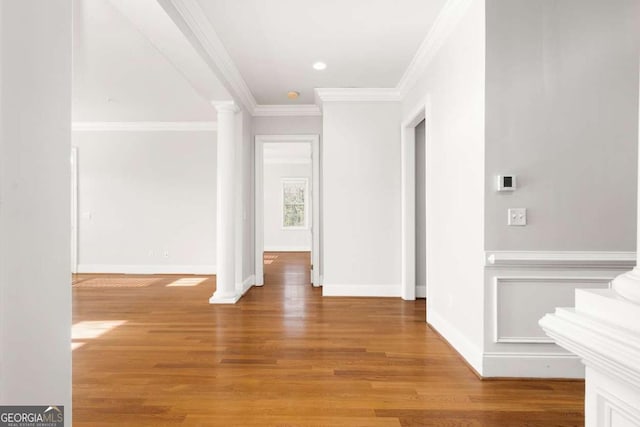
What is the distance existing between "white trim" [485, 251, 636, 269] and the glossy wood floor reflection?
0.79m

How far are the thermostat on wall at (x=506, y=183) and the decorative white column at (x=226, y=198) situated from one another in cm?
342

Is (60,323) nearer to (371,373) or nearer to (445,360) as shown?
(371,373)

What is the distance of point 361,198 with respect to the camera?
17.5ft

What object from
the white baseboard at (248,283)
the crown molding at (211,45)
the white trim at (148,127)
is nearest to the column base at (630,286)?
the crown molding at (211,45)

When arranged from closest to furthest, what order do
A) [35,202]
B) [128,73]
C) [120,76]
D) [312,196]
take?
[35,202]
[128,73]
[120,76]
[312,196]

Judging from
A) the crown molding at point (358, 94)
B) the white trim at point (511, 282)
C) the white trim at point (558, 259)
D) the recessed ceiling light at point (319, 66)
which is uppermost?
A: the recessed ceiling light at point (319, 66)

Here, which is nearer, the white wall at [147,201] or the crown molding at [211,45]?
the crown molding at [211,45]

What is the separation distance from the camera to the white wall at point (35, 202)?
878mm

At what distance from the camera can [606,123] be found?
264 centimetres

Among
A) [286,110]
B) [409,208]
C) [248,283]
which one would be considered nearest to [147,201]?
[248,283]

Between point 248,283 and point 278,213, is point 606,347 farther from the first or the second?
point 278,213

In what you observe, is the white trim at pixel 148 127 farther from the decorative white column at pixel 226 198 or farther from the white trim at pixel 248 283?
the white trim at pixel 248 283

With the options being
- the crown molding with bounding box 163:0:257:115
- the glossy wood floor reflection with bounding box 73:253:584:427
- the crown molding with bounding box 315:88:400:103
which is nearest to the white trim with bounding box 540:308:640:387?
the glossy wood floor reflection with bounding box 73:253:584:427

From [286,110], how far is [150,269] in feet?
12.7
